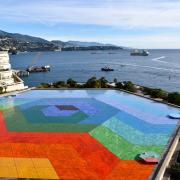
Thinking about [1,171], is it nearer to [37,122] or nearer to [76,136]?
[76,136]

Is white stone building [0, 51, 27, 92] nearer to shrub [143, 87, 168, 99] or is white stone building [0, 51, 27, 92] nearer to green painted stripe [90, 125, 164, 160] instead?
shrub [143, 87, 168, 99]

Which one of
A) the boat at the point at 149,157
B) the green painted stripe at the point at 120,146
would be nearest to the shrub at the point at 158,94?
the green painted stripe at the point at 120,146

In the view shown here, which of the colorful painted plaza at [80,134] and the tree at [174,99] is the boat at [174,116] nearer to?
the colorful painted plaza at [80,134]

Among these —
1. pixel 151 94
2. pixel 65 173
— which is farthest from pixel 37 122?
pixel 151 94

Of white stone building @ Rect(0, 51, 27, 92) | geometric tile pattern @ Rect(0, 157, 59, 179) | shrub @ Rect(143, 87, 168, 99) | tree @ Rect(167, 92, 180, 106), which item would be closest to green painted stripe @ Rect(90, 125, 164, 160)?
geometric tile pattern @ Rect(0, 157, 59, 179)

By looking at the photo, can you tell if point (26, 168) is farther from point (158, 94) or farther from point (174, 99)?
point (158, 94)

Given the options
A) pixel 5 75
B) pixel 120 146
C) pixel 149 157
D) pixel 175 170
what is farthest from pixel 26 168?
pixel 5 75
